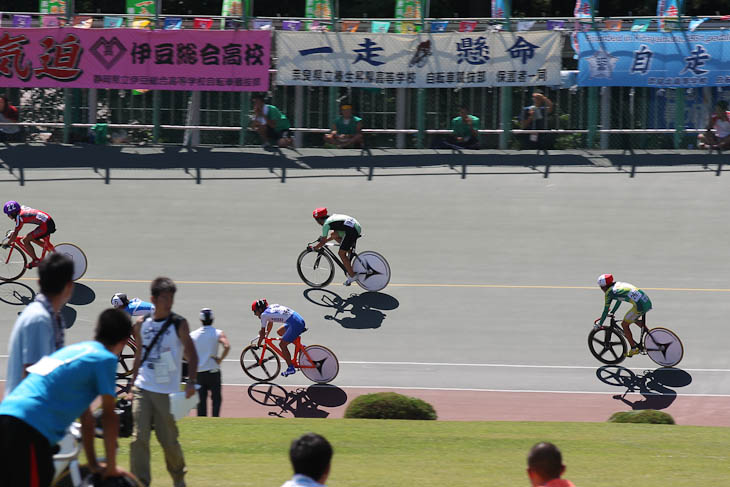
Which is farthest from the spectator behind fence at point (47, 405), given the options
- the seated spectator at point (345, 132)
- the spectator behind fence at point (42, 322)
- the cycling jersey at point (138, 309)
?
the seated spectator at point (345, 132)

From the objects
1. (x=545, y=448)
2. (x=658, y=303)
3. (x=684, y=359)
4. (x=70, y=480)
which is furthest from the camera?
(x=658, y=303)

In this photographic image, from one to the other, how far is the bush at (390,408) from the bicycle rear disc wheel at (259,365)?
2.75m

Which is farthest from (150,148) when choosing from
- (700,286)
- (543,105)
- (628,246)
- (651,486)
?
(651,486)

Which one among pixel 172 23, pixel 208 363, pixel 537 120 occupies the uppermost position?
pixel 172 23

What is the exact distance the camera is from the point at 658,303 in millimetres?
18859

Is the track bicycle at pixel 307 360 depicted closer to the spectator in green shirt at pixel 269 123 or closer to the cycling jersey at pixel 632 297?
the cycling jersey at pixel 632 297

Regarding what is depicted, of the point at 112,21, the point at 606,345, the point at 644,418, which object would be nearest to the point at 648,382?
the point at 606,345

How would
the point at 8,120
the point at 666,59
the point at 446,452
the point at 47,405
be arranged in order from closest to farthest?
the point at 47,405, the point at 446,452, the point at 666,59, the point at 8,120

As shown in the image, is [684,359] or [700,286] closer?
[684,359]

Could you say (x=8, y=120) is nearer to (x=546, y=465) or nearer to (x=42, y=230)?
(x=42, y=230)

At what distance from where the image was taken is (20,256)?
1978 cm

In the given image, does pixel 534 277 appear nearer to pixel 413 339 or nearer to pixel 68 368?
pixel 413 339

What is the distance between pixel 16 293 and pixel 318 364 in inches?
263

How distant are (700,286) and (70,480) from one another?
15.6m
